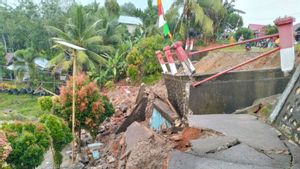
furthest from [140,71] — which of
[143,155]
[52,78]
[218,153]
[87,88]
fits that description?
[52,78]

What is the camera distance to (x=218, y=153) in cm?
226

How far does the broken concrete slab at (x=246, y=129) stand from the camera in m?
2.43

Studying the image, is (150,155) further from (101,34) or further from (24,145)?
(101,34)

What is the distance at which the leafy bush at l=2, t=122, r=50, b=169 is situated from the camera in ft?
17.2

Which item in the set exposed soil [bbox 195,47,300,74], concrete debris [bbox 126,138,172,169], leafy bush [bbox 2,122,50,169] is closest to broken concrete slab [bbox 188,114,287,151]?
concrete debris [bbox 126,138,172,169]

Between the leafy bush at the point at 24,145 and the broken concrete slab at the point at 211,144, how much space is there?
3.99 metres

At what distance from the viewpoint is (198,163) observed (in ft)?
6.72

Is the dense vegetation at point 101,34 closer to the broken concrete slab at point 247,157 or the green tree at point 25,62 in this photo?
the green tree at point 25,62

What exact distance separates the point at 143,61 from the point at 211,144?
38.7 ft

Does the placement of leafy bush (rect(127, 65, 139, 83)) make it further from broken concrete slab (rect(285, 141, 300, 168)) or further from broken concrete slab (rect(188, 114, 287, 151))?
broken concrete slab (rect(285, 141, 300, 168))

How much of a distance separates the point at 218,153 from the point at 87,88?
6.79 metres

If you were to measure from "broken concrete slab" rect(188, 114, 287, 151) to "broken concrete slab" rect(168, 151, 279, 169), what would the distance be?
447 mm

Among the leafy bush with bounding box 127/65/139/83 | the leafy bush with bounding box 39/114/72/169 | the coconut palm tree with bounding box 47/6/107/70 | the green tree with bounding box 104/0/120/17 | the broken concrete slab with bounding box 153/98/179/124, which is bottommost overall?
the leafy bush with bounding box 39/114/72/169

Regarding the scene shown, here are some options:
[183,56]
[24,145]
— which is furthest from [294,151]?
[24,145]
